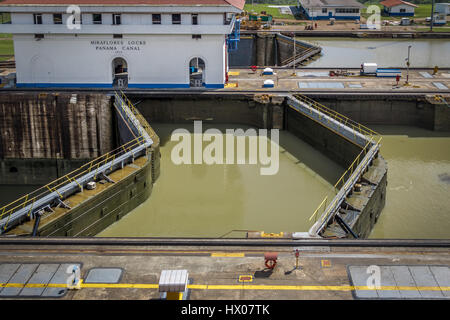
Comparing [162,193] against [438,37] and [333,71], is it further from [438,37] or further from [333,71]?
[438,37]

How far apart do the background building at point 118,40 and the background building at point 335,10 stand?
187 ft

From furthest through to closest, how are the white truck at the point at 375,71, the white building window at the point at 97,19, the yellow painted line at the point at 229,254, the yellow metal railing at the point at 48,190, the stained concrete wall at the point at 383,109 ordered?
the white truck at the point at 375,71 → the stained concrete wall at the point at 383,109 → the white building window at the point at 97,19 → the yellow metal railing at the point at 48,190 → the yellow painted line at the point at 229,254

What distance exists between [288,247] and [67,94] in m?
21.9

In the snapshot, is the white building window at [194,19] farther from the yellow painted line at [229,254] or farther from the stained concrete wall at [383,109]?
the yellow painted line at [229,254]

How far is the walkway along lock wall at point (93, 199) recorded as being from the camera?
21172mm

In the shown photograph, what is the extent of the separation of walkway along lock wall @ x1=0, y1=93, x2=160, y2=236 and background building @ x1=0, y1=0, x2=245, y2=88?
9407 mm

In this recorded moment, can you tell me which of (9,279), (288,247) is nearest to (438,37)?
(288,247)

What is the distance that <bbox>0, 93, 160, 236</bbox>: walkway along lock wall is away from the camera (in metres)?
21.2

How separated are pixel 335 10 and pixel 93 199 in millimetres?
77396

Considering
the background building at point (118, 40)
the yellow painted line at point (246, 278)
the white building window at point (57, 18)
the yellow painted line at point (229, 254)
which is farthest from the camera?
the white building window at point (57, 18)

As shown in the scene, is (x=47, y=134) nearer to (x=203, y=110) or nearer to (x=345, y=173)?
(x=203, y=110)

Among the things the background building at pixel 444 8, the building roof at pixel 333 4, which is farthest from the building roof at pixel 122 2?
the background building at pixel 444 8

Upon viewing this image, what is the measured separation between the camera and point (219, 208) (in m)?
27.2

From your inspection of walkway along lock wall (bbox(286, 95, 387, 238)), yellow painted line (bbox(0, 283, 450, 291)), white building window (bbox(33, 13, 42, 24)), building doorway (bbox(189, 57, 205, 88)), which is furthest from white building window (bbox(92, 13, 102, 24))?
yellow painted line (bbox(0, 283, 450, 291))
